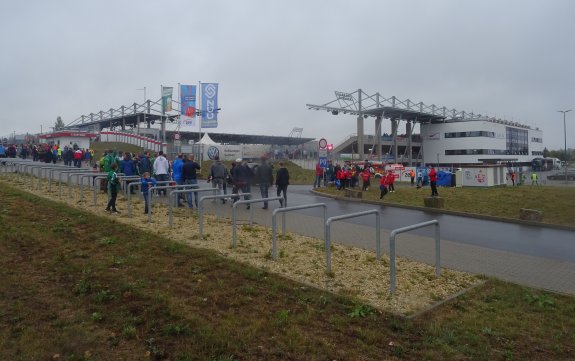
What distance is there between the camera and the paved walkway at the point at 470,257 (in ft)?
24.1

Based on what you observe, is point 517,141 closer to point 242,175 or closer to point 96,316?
point 242,175

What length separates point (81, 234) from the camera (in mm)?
8336

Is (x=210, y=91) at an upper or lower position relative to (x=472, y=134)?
lower

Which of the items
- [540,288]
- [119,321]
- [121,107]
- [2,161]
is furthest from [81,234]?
[121,107]

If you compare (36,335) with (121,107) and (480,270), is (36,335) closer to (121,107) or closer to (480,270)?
(480,270)

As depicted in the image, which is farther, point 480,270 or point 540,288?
point 480,270

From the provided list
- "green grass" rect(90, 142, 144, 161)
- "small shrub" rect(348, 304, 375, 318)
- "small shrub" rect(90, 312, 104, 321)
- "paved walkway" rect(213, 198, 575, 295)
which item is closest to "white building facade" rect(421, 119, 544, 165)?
"green grass" rect(90, 142, 144, 161)

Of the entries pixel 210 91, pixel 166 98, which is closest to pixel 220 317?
pixel 210 91

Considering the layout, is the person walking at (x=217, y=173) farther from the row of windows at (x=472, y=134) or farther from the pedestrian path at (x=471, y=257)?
the row of windows at (x=472, y=134)

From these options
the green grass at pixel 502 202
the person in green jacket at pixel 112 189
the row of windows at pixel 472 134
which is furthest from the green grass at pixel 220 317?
the row of windows at pixel 472 134

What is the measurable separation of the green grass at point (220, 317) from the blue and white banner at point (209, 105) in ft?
76.2

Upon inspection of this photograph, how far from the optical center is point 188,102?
105ft

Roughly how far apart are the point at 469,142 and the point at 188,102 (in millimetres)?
66017

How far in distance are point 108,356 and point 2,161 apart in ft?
77.0
